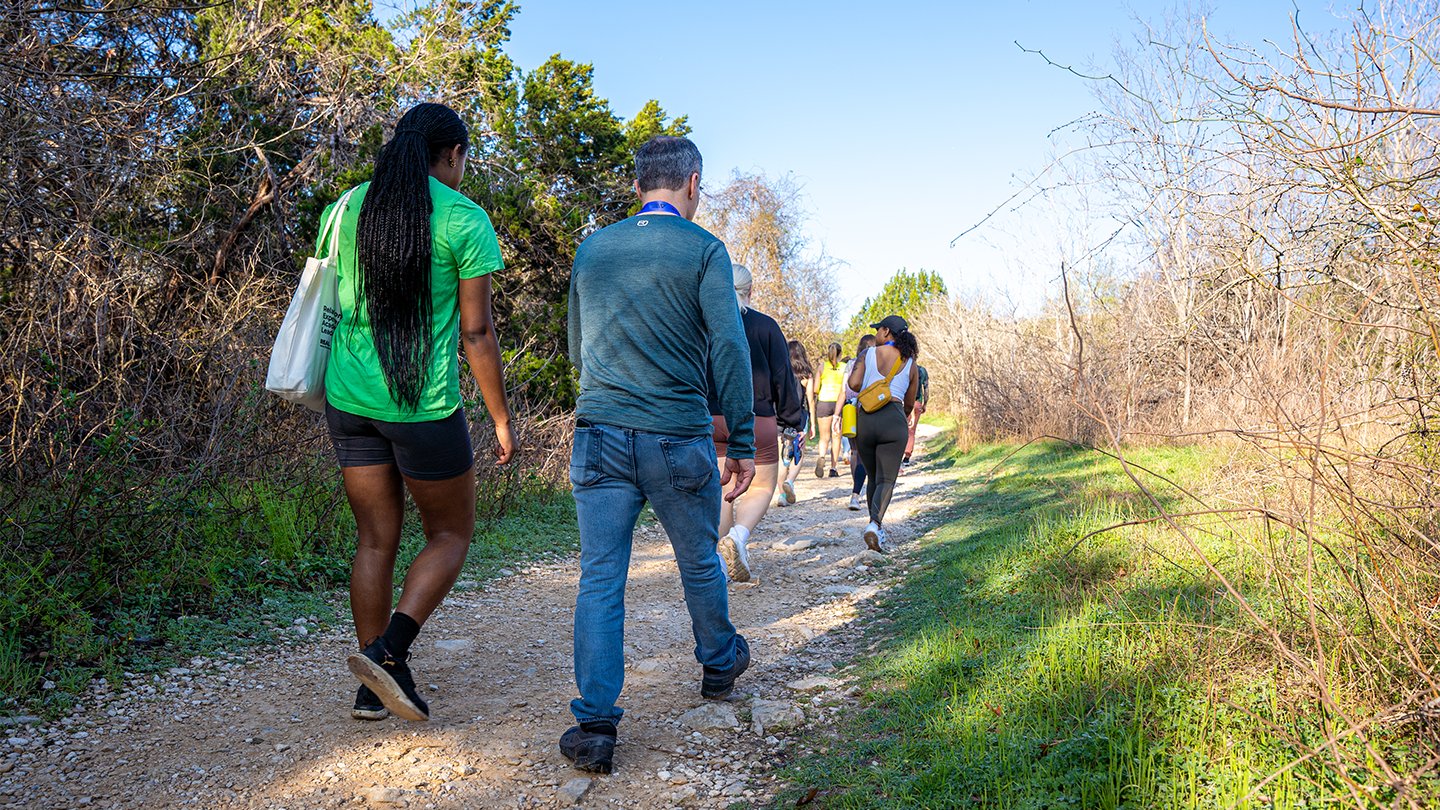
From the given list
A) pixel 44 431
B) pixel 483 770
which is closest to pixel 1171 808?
pixel 483 770

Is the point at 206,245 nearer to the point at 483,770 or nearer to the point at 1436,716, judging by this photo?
the point at 483,770

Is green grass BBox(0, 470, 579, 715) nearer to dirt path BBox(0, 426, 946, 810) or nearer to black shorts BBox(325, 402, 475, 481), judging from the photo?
dirt path BBox(0, 426, 946, 810)

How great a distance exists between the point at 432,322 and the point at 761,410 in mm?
2884

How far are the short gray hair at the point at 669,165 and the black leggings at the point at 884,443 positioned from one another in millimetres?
4116

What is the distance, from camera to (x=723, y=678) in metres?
3.46

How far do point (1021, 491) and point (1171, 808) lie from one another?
6.94 metres

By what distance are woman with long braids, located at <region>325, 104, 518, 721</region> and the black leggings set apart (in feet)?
14.2

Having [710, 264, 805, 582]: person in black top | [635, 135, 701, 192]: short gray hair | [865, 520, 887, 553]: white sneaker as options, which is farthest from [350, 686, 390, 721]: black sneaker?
[865, 520, 887, 553]: white sneaker

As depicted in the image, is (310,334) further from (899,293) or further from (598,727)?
(899,293)

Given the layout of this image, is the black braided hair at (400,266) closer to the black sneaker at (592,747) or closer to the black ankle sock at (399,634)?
the black ankle sock at (399,634)

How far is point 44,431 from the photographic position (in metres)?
4.23

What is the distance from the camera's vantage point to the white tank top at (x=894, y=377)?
274 inches

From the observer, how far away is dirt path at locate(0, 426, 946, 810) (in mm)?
2648

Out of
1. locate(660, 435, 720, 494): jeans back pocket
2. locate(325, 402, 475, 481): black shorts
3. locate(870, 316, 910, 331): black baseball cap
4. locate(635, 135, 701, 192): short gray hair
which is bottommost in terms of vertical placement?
locate(660, 435, 720, 494): jeans back pocket
